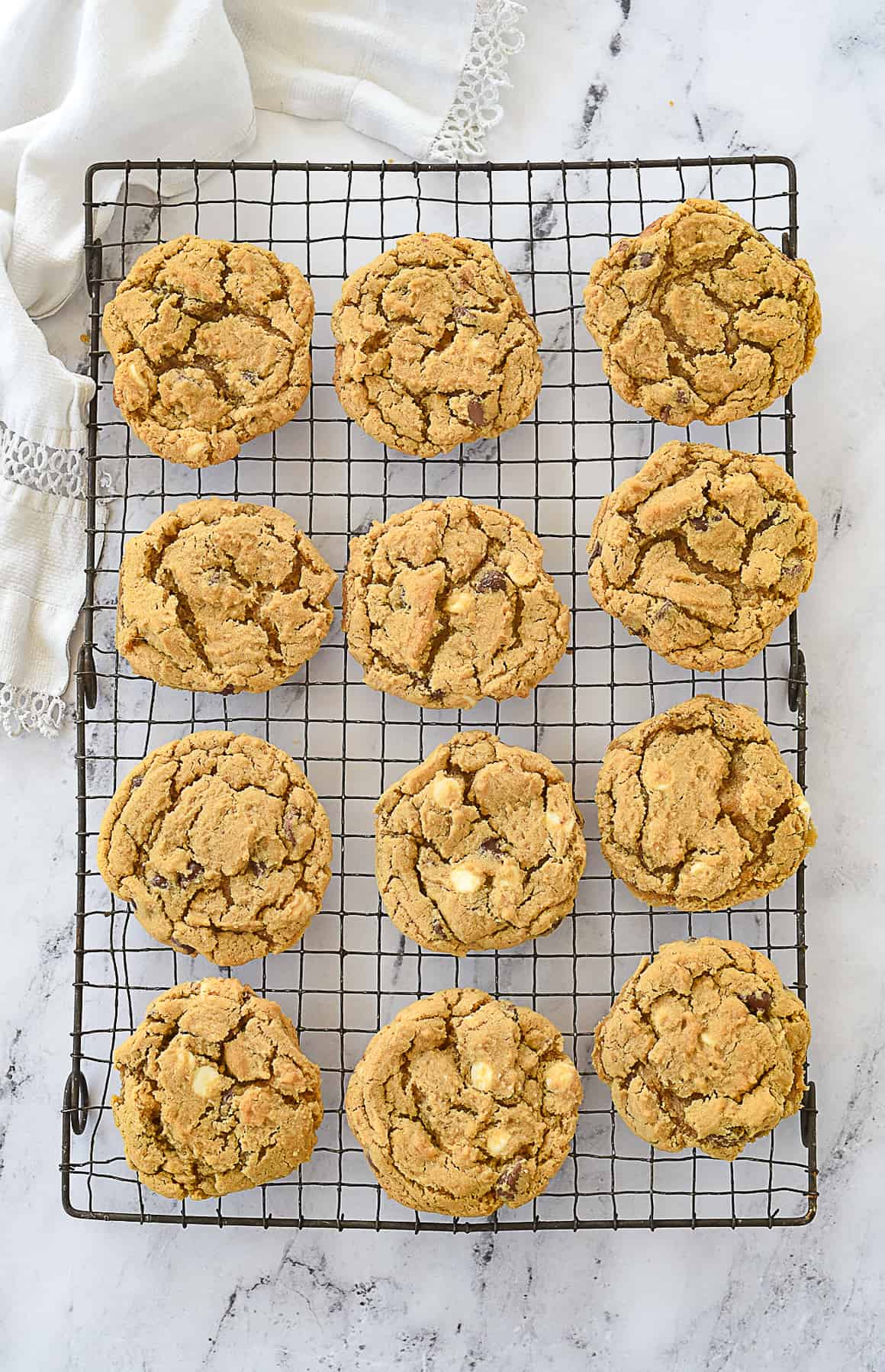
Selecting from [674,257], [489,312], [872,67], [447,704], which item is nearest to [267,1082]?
[447,704]

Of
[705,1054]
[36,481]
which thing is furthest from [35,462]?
[705,1054]

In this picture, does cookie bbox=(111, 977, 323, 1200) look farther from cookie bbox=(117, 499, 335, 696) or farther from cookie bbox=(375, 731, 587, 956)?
cookie bbox=(117, 499, 335, 696)

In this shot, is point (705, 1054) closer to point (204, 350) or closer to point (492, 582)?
point (492, 582)

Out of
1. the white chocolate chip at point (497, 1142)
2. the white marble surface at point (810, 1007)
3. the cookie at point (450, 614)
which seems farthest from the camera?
the white marble surface at point (810, 1007)

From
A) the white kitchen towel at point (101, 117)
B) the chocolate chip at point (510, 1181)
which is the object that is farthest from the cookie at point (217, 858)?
the chocolate chip at point (510, 1181)

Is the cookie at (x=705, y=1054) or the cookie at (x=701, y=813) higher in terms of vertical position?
the cookie at (x=701, y=813)

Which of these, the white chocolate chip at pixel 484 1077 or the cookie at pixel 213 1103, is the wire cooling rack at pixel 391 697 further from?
the white chocolate chip at pixel 484 1077

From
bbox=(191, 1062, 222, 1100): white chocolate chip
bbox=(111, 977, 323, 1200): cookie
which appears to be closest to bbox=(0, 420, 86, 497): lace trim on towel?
bbox=(111, 977, 323, 1200): cookie
